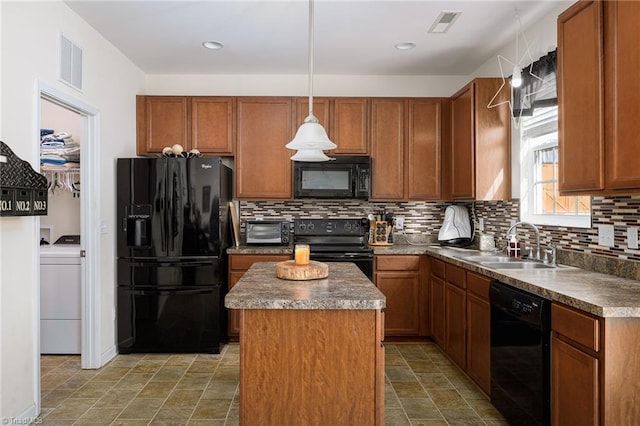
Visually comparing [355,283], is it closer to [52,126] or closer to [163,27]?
[163,27]

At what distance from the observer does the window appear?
9.38 ft

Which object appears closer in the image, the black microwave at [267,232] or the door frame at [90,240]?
the door frame at [90,240]

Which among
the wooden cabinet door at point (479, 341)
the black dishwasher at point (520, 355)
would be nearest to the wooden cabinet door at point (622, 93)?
the black dishwasher at point (520, 355)

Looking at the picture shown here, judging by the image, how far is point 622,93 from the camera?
185 cm

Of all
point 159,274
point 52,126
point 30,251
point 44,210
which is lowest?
point 159,274

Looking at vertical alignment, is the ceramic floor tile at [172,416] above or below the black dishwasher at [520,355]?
below

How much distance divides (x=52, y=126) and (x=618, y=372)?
4.73 m

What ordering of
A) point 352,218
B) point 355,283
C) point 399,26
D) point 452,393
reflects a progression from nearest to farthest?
point 355,283
point 452,393
point 399,26
point 352,218

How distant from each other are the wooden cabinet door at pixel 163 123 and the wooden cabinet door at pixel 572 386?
3.50m

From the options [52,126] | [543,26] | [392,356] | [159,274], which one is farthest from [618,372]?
[52,126]

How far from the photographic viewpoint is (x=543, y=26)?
2986 mm

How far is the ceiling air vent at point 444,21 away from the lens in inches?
116

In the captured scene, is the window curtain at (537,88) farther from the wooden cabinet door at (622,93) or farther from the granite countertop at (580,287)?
the granite countertop at (580,287)

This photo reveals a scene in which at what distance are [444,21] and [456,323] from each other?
89.5 inches
